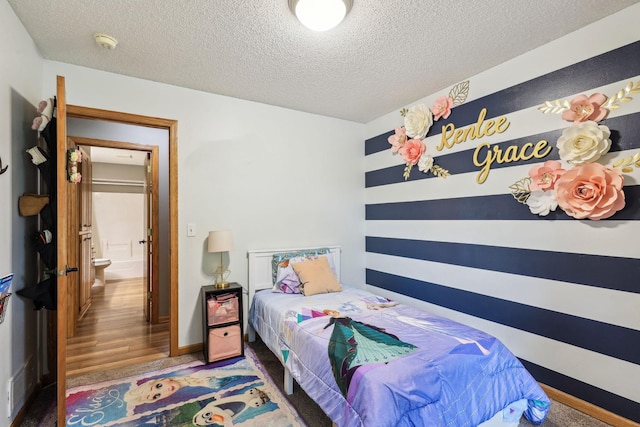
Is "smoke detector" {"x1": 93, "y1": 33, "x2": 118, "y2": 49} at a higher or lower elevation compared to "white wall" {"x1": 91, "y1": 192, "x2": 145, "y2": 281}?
higher

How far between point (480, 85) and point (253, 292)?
283 cm

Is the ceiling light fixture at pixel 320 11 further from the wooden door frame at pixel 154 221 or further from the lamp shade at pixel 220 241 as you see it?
the wooden door frame at pixel 154 221

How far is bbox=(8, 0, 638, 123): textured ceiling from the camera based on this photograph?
5.64ft

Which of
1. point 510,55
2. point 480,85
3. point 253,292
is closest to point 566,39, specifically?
point 510,55

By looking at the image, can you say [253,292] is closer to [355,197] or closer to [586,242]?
[355,197]

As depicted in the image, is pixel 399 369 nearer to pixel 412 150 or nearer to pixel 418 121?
pixel 412 150

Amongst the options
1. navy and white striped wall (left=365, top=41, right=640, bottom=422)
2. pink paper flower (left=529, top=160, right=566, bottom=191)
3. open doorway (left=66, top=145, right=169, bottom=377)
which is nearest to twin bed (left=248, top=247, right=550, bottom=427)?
navy and white striped wall (left=365, top=41, right=640, bottom=422)

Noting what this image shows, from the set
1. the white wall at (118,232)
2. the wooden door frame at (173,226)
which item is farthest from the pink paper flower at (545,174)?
the white wall at (118,232)

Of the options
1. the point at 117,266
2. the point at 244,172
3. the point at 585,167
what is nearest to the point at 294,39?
the point at 244,172

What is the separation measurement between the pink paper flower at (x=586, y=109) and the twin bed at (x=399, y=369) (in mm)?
1519

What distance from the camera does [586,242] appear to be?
1.89 m

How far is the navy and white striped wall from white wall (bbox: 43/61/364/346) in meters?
0.87

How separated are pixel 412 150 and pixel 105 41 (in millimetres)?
2710

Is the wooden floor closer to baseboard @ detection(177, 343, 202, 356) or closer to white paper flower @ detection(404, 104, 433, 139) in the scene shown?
baseboard @ detection(177, 343, 202, 356)
